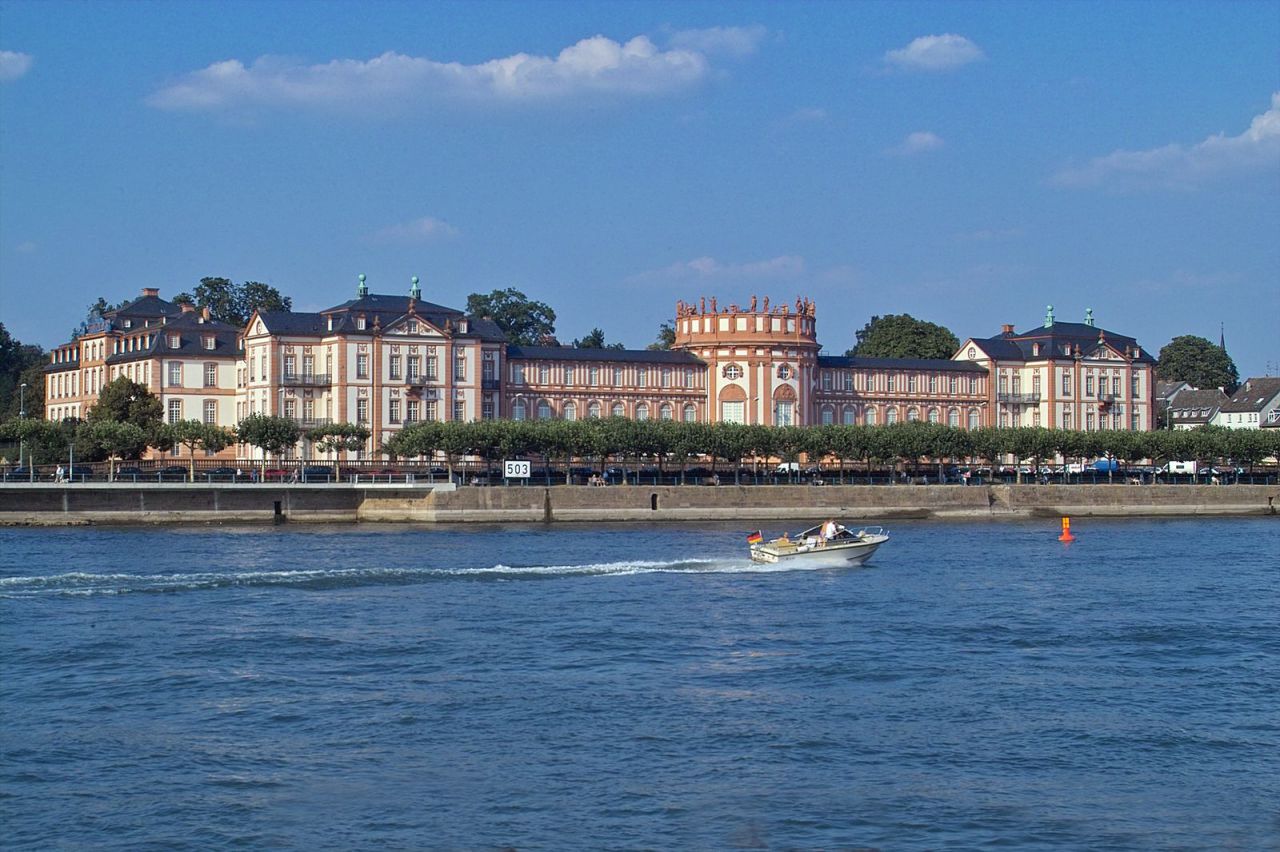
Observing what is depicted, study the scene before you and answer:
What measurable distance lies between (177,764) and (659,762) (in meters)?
6.78

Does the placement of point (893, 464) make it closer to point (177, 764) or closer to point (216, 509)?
point (216, 509)

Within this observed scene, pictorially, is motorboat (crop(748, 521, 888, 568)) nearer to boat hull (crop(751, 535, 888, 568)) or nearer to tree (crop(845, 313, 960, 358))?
boat hull (crop(751, 535, 888, 568))

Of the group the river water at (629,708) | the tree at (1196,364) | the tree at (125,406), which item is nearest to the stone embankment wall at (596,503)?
the tree at (125,406)

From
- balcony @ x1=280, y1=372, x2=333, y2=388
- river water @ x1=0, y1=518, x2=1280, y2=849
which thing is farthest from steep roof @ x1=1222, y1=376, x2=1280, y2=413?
river water @ x1=0, y1=518, x2=1280, y2=849

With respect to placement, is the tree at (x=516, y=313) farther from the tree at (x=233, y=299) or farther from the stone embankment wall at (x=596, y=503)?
the stone embankment wall at (x=596, y=503)

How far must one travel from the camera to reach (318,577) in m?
44.5

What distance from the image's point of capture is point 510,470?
78500 millimetres

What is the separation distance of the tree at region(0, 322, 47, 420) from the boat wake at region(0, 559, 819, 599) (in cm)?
7046

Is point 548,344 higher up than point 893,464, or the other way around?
point 548,344

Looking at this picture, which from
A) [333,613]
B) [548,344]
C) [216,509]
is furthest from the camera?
[548,344]

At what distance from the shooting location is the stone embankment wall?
70.0 m

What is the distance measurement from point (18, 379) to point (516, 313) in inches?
1581

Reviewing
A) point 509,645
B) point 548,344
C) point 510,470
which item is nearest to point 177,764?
point 509,645

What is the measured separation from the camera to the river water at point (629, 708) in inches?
816
